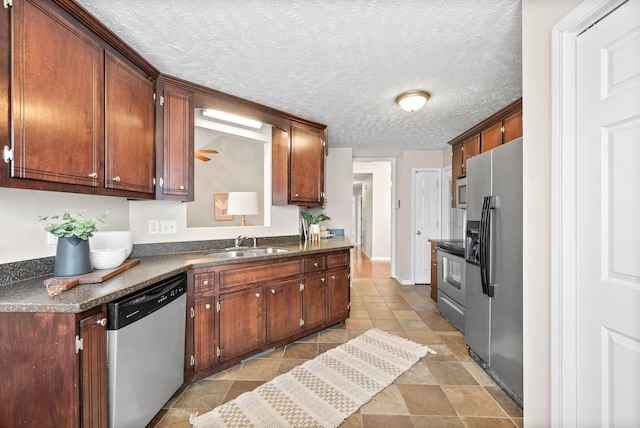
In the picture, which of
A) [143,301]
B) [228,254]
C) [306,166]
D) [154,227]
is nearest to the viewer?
[143,301]

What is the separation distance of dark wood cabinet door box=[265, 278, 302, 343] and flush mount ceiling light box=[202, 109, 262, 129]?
5.53 feet

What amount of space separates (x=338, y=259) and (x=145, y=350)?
6.20ft

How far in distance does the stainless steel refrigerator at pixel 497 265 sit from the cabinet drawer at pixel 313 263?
4.50 feet

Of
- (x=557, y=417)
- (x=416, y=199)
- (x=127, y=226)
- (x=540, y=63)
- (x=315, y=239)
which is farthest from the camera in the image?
(x=416, y=199)

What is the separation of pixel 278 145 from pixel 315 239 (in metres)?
1.26

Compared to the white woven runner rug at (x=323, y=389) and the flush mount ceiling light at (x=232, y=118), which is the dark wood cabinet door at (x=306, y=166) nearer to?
the flush mount ceiling light at (x=232, y=118)

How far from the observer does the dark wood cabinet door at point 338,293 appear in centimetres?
287

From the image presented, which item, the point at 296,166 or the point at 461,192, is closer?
the point at 296,166

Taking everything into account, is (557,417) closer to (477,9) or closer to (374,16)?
(477,9)

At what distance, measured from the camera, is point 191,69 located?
209cm

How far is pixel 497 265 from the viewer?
6.59 ft

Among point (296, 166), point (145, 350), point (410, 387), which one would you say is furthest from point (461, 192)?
point (145, 350)

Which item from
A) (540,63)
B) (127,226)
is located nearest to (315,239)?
(127,226)

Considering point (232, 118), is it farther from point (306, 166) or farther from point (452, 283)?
point (452, 283)
